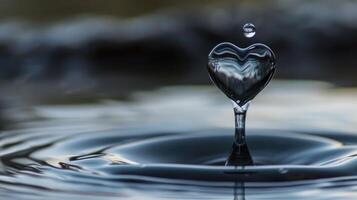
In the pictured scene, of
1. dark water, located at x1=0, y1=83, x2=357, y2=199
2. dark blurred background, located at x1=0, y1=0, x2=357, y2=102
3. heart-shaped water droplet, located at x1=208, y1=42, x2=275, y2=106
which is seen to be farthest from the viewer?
dark blurred background, located at x1=0, y1=0, x2=357, y2=102

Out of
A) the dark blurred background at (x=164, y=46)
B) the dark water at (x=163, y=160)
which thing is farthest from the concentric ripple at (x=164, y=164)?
the dark blurred background at (x=164, y=46)

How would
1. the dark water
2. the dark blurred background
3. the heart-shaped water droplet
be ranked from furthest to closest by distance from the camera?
the dark blurred background
the heart-shaped water droplet
the dark water

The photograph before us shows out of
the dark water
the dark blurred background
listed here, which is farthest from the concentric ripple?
the dark blurred background

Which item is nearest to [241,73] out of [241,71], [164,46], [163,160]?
[241,71]

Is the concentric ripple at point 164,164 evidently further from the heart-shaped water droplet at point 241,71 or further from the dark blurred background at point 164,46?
the dark blurred background at point 164,46

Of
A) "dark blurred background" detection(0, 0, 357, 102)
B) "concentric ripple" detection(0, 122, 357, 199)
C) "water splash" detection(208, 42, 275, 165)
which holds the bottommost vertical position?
"concentric ripple" detection(0, 122, 357, 199)

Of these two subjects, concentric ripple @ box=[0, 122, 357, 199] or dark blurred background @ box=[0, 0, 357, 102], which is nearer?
concentric ripple @ box=[0, 122, 357, 199]

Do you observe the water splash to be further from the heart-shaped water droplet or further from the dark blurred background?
the dark blurred background

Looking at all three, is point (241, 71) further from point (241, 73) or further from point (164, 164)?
point (164, 164)

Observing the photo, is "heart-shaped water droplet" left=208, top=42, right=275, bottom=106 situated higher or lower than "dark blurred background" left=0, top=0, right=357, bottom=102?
lower

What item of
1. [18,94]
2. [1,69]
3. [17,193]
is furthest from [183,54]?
[17,193]
